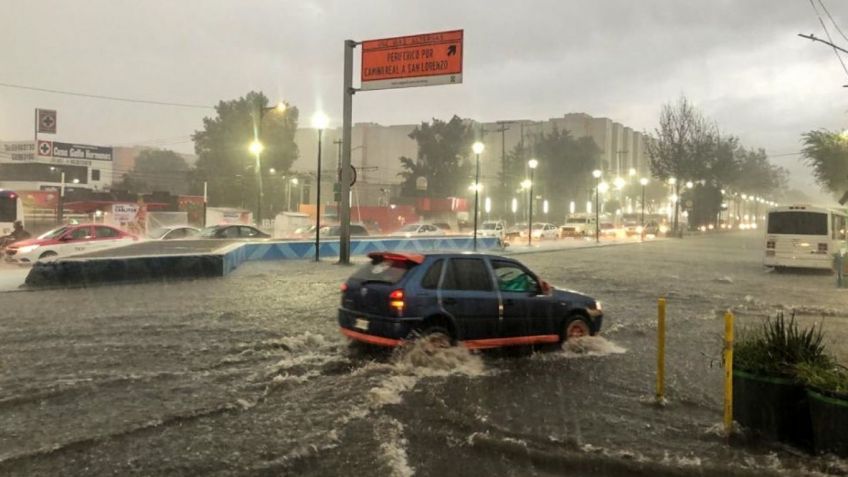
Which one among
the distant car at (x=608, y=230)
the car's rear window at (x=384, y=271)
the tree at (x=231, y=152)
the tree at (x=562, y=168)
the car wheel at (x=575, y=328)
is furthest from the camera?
the tree at (x=562, y=168)

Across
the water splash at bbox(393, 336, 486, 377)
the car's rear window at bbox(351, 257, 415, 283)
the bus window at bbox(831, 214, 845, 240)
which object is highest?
the bus window at bbox(831, 214, 845, 240)

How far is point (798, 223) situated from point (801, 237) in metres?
0.56

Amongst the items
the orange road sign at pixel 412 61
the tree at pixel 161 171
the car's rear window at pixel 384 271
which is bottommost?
the car's rear window at pixel 384 271

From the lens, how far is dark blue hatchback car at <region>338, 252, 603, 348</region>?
788cm

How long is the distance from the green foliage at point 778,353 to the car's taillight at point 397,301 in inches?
146

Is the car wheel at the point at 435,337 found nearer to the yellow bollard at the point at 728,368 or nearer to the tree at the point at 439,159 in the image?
the yellow bollard at the point at 728,368

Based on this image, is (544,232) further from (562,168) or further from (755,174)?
(755,174)

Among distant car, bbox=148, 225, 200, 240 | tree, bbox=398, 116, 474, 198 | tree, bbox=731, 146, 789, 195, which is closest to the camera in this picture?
distant car, bbox=148, 225, 200, 240

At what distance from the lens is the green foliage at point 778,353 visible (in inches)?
211

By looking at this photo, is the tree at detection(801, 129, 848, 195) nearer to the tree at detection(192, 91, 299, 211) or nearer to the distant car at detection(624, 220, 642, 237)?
the distant car at detection(624, 220, 642, 237)

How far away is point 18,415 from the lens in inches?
233

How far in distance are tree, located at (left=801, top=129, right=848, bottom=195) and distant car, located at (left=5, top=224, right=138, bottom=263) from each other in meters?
39.9

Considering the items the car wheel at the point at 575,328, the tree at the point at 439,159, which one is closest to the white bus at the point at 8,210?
the car wheel at the point at 575,328

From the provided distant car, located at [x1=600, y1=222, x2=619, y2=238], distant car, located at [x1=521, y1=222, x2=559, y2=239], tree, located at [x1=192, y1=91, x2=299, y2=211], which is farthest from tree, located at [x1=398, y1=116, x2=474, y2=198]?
distant car, located at [x1=521, y1=222, x2=559, y2=239]
